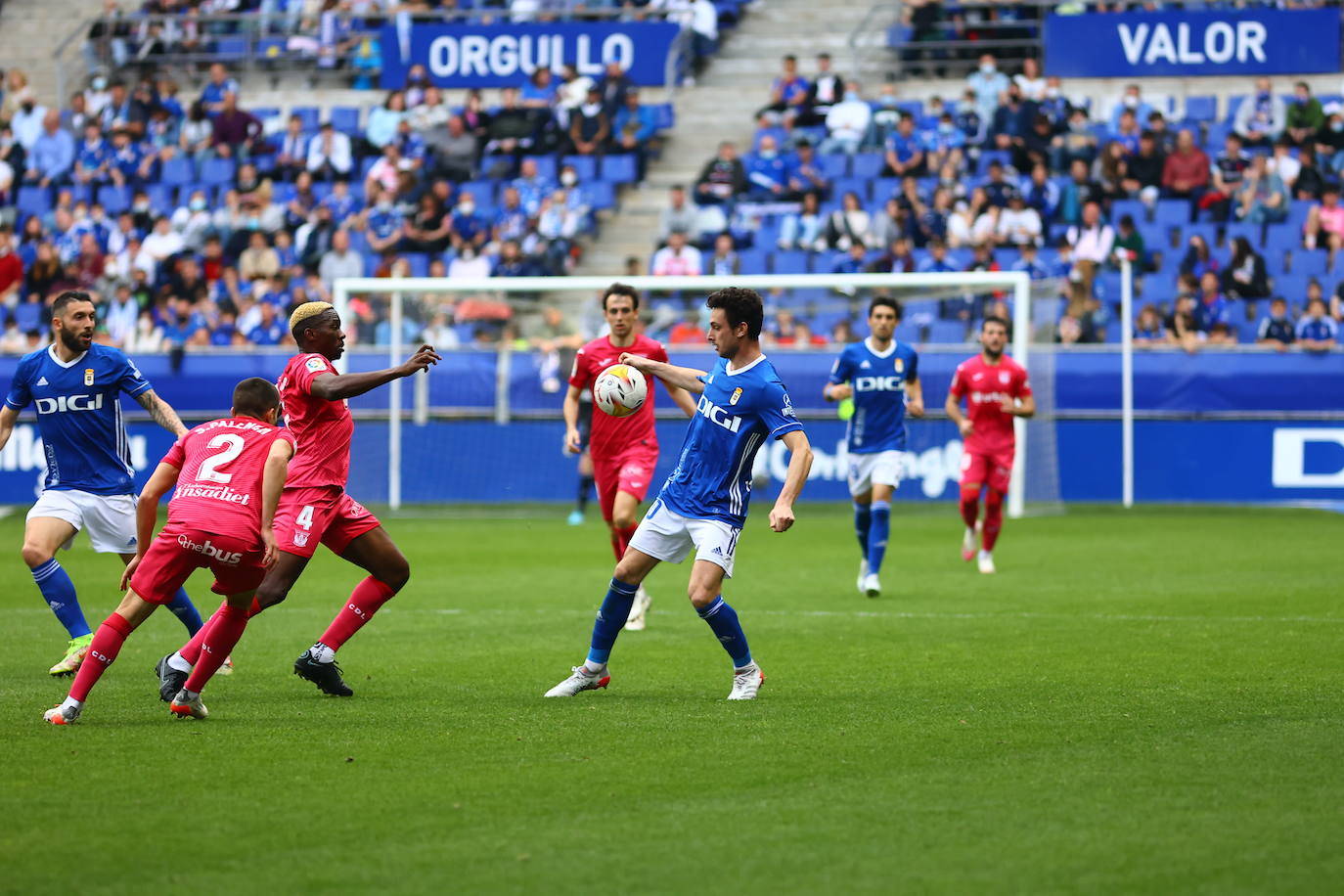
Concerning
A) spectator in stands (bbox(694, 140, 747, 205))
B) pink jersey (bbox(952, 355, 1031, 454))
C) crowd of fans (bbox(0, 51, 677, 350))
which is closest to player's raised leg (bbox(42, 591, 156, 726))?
pink jersey (bbox(952, 355, 1031, 454))

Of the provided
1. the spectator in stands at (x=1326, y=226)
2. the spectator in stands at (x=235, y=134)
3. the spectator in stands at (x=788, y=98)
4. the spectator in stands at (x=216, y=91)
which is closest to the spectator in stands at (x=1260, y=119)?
the spectator in stands at (x=1326, y=226)

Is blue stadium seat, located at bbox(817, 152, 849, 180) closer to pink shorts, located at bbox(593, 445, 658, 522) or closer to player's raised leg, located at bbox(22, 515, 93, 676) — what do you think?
pink shorts, located at bbox(593, 445, 658, 522)

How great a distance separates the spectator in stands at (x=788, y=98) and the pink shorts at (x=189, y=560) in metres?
21.7

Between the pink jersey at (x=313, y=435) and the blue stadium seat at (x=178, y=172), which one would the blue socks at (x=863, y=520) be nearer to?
the pink jersey at (x=313, y=435)

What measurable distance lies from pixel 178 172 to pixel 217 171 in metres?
0.77

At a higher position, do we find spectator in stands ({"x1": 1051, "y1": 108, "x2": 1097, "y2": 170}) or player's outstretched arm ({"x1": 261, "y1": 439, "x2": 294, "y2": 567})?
spectator in stands ({"x1": 1051, "y1": 108, "x2": 1097, "y2": 170})

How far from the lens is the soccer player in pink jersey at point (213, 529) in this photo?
7.86 metres

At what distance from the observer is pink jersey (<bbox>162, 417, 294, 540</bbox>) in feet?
25.8

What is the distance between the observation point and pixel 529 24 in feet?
100

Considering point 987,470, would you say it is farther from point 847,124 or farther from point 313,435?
point 847,124

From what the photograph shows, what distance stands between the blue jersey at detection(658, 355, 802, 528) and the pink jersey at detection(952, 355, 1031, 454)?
7432mm

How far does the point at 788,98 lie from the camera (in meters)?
28.8

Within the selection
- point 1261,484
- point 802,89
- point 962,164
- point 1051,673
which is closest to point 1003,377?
point 1051,673

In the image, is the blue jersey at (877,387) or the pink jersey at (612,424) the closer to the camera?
the pink jersey at (612,424)
